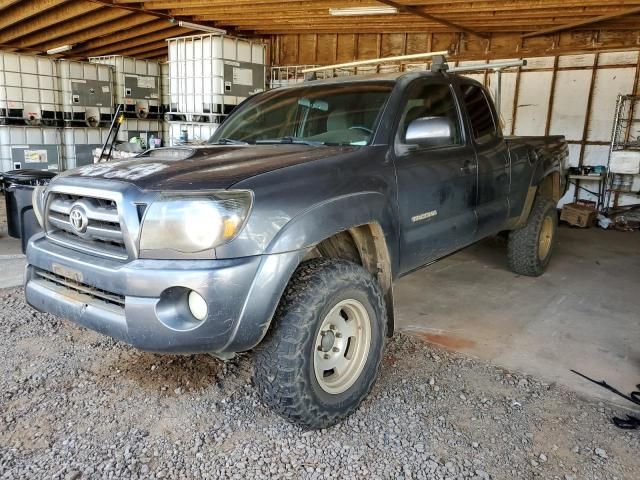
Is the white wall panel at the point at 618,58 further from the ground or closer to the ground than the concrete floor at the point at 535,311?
further from the ground

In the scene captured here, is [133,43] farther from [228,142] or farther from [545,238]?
[545,238]

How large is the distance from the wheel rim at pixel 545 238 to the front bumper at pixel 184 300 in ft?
13.1

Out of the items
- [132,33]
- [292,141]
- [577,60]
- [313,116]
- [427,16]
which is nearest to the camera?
[292,141]

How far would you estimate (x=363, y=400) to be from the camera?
300cm

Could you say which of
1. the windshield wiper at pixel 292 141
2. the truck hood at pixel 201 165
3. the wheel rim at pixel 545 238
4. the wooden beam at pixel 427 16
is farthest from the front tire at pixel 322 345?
the wooden beam at pixel 427 16

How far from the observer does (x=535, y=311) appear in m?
4.66

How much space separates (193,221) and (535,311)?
3482 mm

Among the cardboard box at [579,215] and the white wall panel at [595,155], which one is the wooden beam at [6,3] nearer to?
the cardboard box at [579,215]

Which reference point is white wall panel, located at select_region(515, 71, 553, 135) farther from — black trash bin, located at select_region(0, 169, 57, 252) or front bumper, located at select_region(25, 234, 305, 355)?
front bumper, located at select_region(25, 234, 305, 355)

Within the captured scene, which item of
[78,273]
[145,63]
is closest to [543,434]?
[78,273]

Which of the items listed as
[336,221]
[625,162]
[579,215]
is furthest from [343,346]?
[625,162]

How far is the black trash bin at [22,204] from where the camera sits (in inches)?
204

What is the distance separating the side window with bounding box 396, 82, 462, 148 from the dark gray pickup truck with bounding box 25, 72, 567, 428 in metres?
0.01

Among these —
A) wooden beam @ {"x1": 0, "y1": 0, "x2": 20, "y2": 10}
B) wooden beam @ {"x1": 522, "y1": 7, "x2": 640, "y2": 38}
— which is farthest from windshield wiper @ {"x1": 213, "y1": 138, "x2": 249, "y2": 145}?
wooden beam @ {"x1": 0, "y1": 0, "x2": 20, "y2": 10}
